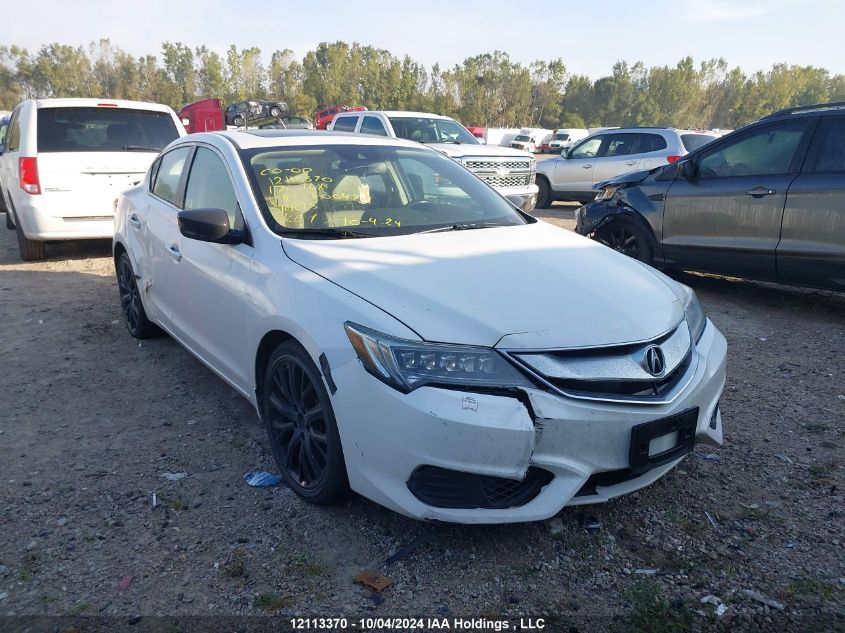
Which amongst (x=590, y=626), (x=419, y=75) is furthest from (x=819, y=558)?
(x=419, y=75)

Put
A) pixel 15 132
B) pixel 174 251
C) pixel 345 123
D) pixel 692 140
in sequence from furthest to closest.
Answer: pixel 345 123, pixel 692 140, pixel 15 132, pixel 174 251

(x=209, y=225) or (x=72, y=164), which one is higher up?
(x=72, y=164)

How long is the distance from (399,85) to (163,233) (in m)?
83.2

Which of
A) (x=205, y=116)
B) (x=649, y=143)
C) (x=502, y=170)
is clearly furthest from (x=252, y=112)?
(x=649, y=143)

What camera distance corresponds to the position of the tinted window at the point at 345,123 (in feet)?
42.8

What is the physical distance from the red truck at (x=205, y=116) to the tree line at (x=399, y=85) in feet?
164

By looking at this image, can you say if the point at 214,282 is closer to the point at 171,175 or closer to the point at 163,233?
the point at 163,233

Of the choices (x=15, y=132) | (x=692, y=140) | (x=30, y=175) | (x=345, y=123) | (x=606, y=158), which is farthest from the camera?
(x=345, y=123)

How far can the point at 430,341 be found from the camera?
2461mm

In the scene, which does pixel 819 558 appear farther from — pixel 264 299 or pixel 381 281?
pixel 264 299

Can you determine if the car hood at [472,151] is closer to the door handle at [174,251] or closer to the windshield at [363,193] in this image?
the windshield at [363,193]

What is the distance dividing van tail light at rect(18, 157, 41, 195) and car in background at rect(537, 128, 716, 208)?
925 cm

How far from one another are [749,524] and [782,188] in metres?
3.95

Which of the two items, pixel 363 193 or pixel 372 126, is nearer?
pixel 363 193
